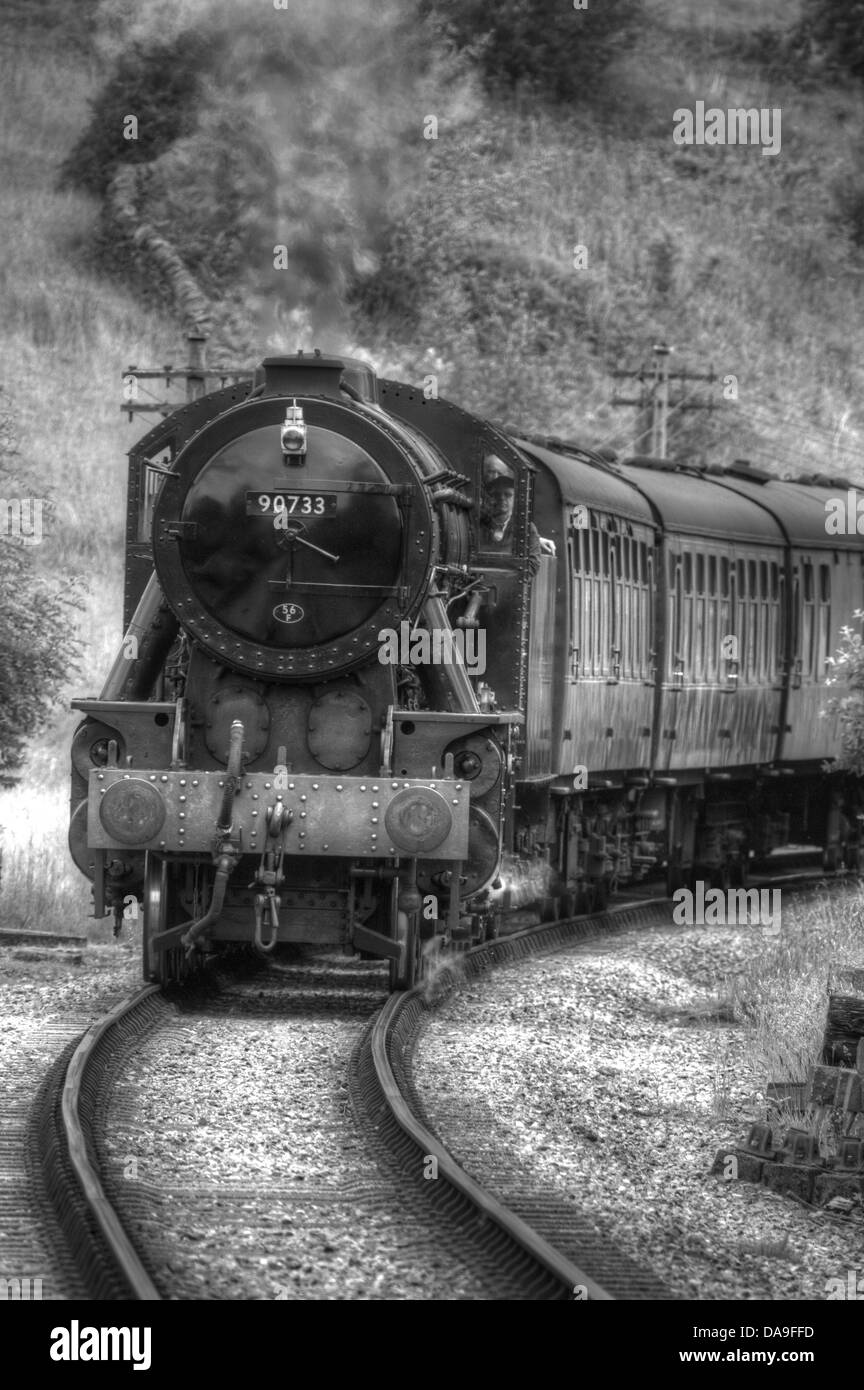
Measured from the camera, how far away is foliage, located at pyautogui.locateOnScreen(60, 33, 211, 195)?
4459 cm

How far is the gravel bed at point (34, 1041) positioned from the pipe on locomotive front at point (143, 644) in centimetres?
177

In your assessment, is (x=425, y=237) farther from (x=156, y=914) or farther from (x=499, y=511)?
(x=156, y=914)

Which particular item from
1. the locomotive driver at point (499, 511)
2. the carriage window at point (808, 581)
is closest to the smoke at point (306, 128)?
the carriage window at point (808, 581)

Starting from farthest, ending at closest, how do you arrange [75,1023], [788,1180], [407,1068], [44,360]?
[44,360] → [75,1023] → [407,1068] → [788,1180]

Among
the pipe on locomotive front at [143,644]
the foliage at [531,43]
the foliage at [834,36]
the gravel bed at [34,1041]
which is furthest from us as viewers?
the foliage at [834,36]

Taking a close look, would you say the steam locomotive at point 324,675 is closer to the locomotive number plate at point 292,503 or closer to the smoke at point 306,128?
the locomotive number plate at point 292,503

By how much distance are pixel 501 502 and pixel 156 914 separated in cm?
315

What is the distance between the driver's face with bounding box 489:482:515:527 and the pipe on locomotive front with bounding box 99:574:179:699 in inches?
78.4

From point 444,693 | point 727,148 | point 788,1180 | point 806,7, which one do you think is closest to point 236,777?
point 444,693

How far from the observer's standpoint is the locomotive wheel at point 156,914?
11875mm

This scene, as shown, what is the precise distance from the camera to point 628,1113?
9.65 metres

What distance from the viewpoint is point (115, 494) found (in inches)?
1443

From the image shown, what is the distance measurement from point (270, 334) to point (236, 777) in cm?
2449
